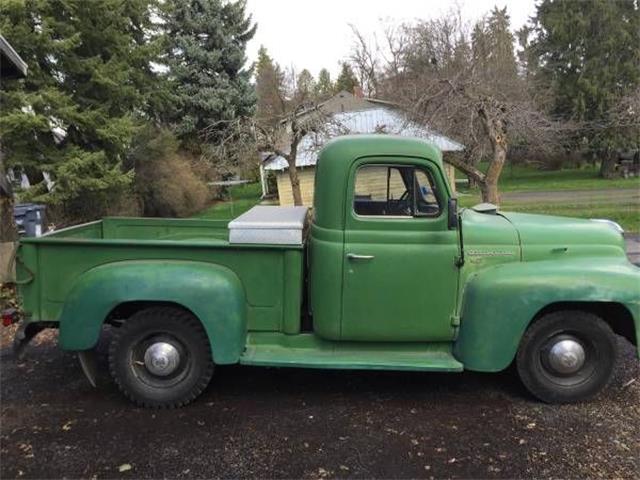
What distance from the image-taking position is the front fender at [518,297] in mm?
4035

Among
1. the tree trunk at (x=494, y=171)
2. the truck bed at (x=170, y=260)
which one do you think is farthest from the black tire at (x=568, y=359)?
the tree trunk at (x=494, y=171)

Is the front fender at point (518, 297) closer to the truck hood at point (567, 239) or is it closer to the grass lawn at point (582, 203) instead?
the truck hood at point (567, 239)

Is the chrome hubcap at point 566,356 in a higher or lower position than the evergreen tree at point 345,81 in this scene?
lower

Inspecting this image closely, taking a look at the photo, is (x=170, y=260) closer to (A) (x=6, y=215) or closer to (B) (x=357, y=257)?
(B) (x=357, y=257)

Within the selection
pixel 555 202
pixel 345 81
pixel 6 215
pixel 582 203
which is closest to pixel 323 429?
pixel 6 215

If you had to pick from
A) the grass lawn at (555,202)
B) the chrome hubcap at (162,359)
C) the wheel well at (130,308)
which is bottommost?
the chrome hubcap at (162,359)

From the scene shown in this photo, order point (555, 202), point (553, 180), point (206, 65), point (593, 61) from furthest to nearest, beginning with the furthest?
point (593, 61) < point (553, 180) < point (206, 65) < point (555, 202)

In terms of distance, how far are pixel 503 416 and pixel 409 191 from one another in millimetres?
1782

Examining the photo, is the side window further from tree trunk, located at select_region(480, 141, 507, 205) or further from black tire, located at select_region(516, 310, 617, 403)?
tree trunk, located at select_region(480, 141, 507, 205)

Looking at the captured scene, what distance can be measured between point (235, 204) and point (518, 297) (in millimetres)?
23497

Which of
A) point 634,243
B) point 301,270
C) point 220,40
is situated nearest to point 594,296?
point 301,270

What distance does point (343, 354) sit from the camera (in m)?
4.24

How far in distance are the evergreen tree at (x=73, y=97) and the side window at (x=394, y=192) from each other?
11.3 meters

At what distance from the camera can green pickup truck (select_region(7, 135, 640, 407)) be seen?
13.4 ft
